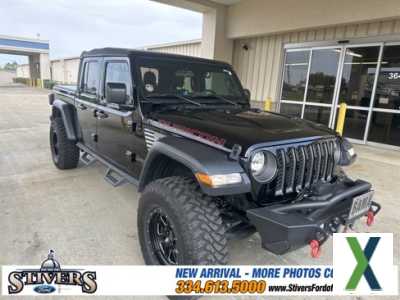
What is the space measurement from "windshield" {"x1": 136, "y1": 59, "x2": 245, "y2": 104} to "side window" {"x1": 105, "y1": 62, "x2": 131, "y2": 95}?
13 cm

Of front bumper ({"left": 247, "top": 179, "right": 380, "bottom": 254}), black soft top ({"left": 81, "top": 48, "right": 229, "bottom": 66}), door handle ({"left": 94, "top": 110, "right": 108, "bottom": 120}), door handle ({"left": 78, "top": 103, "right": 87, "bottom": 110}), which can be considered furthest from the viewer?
door handle ({"left": 78, "top": 103, "right": 87, "bottom": 110})

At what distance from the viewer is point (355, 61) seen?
761cm

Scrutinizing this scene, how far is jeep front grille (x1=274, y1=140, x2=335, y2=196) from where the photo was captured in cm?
202

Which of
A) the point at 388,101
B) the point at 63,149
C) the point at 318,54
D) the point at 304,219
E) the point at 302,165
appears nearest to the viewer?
the point at 304,219

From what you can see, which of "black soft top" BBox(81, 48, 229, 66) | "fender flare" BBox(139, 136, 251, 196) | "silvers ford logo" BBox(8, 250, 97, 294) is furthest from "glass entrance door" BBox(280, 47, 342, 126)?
"silvers ford logo" BBox(8, 250, 97, 294)

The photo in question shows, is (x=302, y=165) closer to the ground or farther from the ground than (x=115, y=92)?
closer to the ground

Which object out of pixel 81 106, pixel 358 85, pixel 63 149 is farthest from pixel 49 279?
pixel 358 85

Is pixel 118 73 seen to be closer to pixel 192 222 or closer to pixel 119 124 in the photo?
pixel 119 124

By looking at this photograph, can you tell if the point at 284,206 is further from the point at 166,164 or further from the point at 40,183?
the point at 40,183

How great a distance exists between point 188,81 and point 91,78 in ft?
4.97

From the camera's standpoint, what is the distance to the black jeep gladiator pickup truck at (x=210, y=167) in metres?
1.81

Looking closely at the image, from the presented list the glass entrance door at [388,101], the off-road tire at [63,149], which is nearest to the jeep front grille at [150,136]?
the off-road tire at [63,149]

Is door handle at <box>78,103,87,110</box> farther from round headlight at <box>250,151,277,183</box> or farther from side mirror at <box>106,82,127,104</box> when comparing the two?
round headlight at <box>250,151,277,183</box>

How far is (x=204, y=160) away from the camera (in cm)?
185
